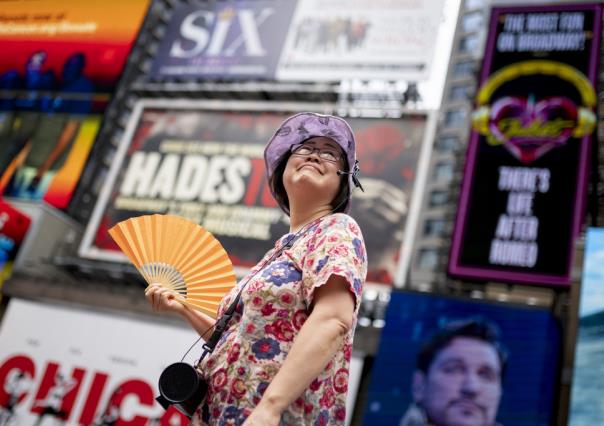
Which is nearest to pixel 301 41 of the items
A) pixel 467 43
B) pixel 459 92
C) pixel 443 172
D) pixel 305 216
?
pixel 305 216

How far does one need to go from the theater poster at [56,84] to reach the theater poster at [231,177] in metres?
1.78

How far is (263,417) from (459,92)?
42.9 metres

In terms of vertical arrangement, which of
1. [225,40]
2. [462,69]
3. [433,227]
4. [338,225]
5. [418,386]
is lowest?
[338,225]

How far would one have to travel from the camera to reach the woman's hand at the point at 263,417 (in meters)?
1.57

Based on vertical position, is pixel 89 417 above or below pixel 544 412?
below

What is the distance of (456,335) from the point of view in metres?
10.6

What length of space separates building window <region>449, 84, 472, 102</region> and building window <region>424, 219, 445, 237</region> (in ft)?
27.3

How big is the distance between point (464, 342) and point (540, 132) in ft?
14.1

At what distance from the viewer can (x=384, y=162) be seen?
14.1m

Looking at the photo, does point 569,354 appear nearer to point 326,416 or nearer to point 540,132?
→ point 540,132

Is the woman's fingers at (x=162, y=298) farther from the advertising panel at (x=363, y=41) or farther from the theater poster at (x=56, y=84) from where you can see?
the theater poster at (x=56, y=84)

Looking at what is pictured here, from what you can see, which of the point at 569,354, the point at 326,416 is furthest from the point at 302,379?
the point at 569,354

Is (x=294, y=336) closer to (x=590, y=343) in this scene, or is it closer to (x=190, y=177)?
(x=590, y=343)

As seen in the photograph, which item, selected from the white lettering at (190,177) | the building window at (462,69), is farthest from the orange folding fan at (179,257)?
the building window at (462,69)
